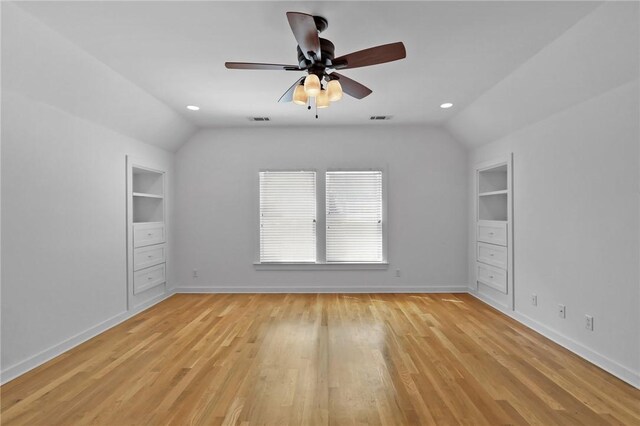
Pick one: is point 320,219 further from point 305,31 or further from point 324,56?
point 305,31

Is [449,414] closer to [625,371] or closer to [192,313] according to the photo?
[625,371]

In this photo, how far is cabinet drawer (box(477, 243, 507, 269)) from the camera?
4199 millimetres

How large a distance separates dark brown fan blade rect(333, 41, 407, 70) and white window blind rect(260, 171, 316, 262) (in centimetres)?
304

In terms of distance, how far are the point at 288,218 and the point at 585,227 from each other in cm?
391

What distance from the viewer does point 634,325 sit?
2.43 meters

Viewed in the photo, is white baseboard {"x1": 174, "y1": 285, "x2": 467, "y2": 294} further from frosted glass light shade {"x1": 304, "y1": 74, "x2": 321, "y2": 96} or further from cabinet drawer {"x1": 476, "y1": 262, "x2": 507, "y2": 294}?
frosted glass light shade {"x1": 304, "y1": 74, "x2": 321, "y2": 96}

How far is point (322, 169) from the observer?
5250mm

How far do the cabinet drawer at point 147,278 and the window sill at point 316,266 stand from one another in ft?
4.83

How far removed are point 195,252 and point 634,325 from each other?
5.49m

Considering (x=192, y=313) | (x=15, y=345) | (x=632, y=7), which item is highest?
(x=632, y=7)

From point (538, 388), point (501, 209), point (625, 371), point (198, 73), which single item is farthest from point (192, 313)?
point (501, 209)

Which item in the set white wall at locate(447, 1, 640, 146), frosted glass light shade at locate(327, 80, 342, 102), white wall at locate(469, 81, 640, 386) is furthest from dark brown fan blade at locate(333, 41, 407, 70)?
white wall at locate(469, 81, 640, 386)

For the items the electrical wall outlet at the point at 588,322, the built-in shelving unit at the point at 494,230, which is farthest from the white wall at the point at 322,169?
the electrical wall outlet at the point at 588,322

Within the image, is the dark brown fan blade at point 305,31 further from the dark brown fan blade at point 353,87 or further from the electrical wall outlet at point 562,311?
the electrical wall outlet at point 562,311
